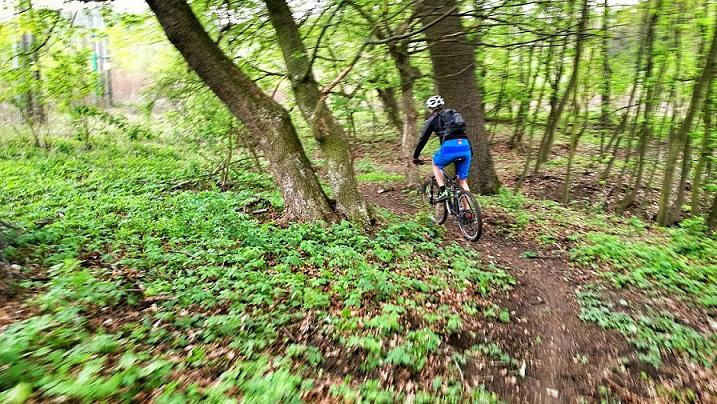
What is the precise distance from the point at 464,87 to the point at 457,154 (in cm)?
288

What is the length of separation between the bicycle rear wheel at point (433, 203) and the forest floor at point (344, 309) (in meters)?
0.25

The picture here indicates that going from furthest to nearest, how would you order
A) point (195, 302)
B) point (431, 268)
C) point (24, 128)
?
point (24, 128)
point (431, 268)
point (195, 302)

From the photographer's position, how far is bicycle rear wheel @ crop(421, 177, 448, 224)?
8.14 metres

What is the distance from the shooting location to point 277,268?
5289 mm

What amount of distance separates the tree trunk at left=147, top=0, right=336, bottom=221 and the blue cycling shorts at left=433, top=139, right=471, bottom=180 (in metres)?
2.12

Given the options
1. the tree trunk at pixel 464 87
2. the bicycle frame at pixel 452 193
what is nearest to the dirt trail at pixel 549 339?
the bicycle frame at pixel 452 193

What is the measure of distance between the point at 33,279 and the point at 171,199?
4.13 metres

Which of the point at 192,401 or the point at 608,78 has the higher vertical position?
the point at 192,401

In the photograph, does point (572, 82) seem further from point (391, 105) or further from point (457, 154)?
point (391, 105)

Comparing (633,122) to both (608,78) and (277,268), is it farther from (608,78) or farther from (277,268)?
(277,268)

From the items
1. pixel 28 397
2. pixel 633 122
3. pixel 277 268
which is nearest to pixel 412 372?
pixel 277 268

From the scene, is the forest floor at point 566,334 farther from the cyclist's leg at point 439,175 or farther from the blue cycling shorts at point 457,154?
the blue cycling shorts at point 457,154

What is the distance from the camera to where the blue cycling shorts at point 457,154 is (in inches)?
283

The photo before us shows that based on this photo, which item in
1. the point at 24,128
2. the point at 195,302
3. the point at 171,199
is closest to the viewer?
the point at 195,302
